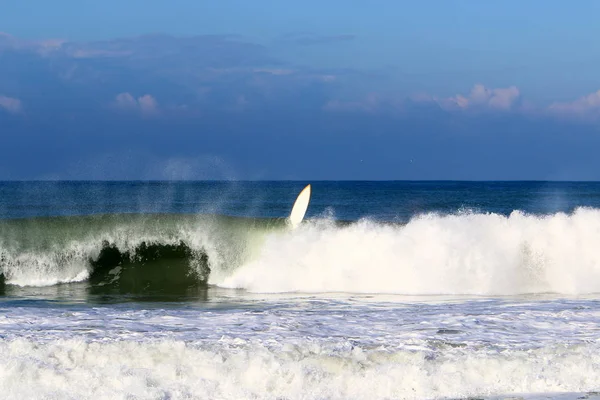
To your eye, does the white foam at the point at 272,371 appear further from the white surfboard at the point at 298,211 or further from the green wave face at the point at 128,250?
the white surfboard at the point at 298,211

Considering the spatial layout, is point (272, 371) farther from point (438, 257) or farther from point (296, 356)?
point (438, 257)

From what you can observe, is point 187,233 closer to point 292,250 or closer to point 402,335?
point 292,250

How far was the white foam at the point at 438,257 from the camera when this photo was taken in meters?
12.5

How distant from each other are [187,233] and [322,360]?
30.5 ft

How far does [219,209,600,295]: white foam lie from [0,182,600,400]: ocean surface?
3cm

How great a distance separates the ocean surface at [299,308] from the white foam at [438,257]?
3 cm

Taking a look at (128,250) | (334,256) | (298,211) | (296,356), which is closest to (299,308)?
(296,356)

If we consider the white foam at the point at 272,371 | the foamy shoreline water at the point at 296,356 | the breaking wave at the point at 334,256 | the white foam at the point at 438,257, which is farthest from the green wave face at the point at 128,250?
the white foam at the point at 272,371

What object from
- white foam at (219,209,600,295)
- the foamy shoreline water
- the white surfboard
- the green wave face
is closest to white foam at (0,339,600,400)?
the foamy shoreline water

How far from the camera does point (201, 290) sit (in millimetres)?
12438

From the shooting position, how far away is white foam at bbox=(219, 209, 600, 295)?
12547mm

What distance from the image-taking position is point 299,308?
979 cm

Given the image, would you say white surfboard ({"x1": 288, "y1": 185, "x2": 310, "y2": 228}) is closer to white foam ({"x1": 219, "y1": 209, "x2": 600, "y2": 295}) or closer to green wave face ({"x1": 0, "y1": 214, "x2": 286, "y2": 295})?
green wave face ({"x1": 0, "y1": 214, "x2": 286, "y2": 295})

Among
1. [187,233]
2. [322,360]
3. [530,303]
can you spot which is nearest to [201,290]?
[187,233]
